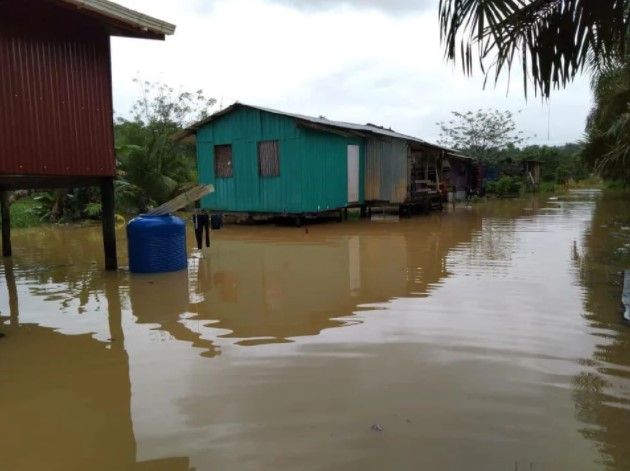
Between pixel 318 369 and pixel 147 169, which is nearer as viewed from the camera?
pixel 318 369

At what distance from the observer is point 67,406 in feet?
12.9

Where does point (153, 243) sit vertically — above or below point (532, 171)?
below

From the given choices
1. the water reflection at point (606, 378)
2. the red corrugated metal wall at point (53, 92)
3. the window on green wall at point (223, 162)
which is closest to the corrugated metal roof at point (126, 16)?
the red corrugated metal wall at point (53, 92)

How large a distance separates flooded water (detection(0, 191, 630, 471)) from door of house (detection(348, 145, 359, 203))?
10.2 metres

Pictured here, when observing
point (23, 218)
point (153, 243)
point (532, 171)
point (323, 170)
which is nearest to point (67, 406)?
point (153, 243)

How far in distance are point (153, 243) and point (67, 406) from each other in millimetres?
5249

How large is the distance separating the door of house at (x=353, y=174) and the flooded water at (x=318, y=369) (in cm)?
1021

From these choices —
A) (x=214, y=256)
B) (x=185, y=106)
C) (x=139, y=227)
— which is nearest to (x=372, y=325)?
(x=139, y=227)

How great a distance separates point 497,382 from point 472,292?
3.20 metres

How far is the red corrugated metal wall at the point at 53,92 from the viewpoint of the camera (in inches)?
286

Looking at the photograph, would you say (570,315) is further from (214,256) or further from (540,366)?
(214,256)

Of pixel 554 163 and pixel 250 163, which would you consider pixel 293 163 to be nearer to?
pixel 250 163

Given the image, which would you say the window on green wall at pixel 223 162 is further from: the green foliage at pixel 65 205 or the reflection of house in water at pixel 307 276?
the green foliage at pixel 65 205

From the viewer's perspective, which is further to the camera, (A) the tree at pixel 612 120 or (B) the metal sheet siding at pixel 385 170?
(B) the metal sheet siding at pixel 385 170
